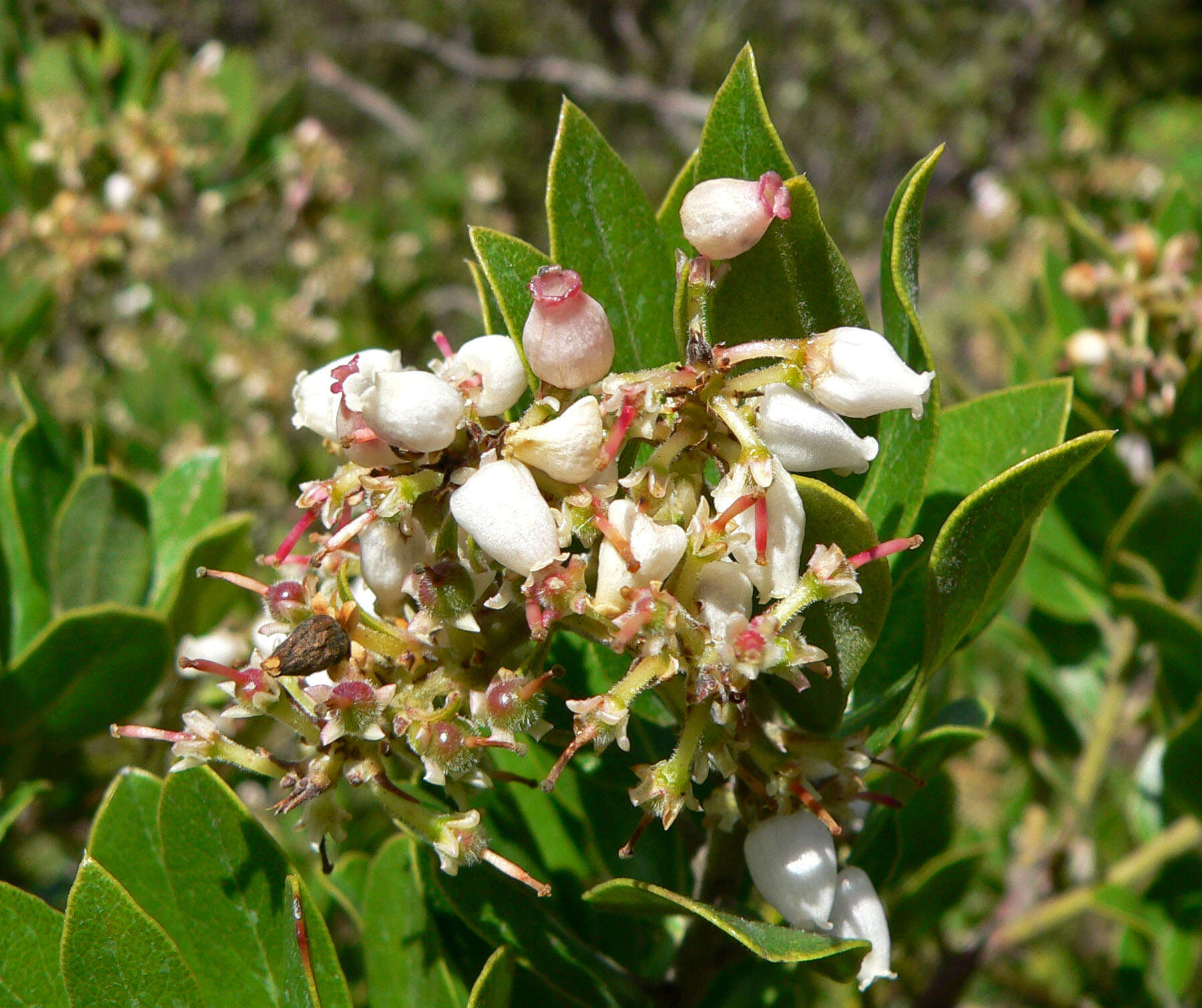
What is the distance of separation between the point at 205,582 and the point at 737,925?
878 millimetres

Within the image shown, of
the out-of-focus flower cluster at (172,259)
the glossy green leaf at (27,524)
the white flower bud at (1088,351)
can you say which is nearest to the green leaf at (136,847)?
the glossy green leaf at (27,524)

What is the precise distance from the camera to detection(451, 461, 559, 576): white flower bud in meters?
0.68

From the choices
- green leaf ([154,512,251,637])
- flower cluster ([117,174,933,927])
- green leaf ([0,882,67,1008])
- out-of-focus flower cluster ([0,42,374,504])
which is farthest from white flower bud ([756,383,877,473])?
out-of-focus flower cluster ([0,42,374,504])

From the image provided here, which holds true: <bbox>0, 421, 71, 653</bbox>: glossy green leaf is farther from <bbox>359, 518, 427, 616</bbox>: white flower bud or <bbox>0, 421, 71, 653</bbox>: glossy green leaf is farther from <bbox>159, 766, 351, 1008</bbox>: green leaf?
<bbox>359, 518, 427, 616</bbox>: white flower bud

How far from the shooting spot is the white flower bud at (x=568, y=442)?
0.70 meters

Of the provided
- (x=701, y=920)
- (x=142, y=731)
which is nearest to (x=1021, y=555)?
(x=701, y=920)

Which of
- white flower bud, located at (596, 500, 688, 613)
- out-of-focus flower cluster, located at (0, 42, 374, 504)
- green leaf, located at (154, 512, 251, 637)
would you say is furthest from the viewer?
out-of-focus flower cluster, located at (0, 42, 374, 504)

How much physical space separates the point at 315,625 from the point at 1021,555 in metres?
0.53

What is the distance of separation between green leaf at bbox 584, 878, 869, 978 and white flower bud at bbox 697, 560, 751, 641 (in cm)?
18

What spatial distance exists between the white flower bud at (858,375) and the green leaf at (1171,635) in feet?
2.40

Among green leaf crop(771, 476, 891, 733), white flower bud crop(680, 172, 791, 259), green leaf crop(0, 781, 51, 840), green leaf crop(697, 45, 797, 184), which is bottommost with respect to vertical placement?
green leaf crop(0, 781, 51, 840)

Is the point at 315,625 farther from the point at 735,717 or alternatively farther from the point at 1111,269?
the point at 1111,269

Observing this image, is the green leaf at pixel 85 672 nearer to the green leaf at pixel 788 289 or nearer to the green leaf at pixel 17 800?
the green leaf at pixel 17 800

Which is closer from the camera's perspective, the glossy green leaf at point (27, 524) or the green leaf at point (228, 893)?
the green leaf at point (228, 893)
